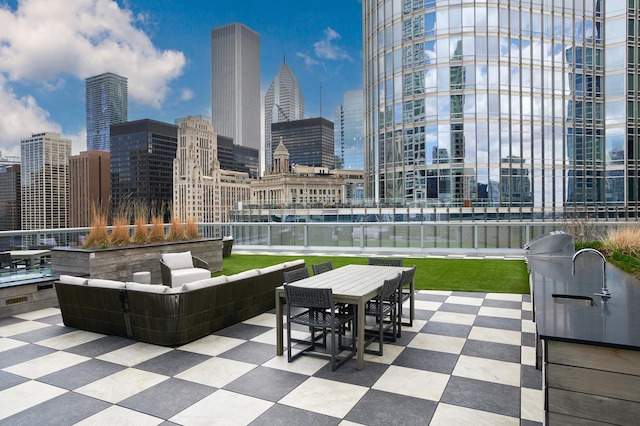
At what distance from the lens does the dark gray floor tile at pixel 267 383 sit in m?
3.31

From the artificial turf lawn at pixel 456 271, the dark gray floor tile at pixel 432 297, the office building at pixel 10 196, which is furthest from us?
the office building at pixel 10 196

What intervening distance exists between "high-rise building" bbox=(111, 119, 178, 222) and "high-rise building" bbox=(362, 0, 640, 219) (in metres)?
61.4

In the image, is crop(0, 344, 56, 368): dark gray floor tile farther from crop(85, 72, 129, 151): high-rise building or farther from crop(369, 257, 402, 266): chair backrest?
crop(85, 72, 129, 151): high-rise building

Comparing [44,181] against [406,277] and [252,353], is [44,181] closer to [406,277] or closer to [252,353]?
[252,353]

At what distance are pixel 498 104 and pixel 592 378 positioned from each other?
29.8 metres

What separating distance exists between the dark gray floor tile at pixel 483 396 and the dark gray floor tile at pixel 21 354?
3.98m

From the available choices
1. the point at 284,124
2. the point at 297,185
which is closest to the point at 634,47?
the point at 297,185

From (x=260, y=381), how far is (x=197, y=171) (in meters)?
103

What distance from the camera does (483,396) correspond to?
127 inches

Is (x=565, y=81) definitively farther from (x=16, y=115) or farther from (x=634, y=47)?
(x=16, y=115)

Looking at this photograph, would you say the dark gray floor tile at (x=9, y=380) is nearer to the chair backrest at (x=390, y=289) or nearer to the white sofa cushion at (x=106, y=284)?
the white sofa cushion at (x=106, y=284)

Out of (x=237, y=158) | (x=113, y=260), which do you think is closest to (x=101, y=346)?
(x=113, y=260)

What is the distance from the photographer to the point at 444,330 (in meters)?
5.01

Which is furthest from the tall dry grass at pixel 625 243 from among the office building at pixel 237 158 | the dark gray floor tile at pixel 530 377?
the office building at pixel 237 158
